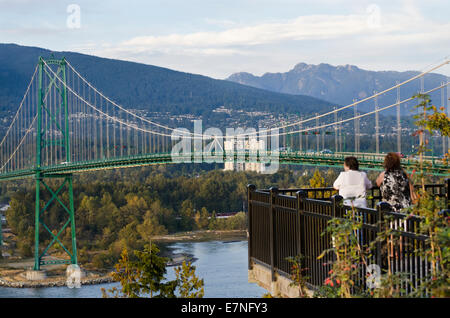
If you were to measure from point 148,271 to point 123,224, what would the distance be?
51035mm

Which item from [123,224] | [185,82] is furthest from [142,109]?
[123,224]

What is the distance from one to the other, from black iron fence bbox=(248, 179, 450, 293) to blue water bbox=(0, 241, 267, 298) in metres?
19.6

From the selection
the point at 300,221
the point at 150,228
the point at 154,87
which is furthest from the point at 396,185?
the point at 154,87

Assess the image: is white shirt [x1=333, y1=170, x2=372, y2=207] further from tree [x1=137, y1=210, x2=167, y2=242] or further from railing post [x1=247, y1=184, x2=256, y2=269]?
tree [x1=137, y1=210, x2=167, y2=242]

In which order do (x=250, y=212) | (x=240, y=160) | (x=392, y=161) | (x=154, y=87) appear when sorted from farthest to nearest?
(x=154, y=87)
(x=240, y=160)
(x=250, y=212)
(x=392, y=161)

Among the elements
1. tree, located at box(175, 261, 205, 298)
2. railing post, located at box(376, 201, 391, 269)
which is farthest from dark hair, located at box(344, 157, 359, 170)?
tree, located at box(175, 261, 205, 298)

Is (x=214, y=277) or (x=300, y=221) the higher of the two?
(x=300, y=221)

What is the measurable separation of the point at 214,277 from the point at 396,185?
32977 millimetres

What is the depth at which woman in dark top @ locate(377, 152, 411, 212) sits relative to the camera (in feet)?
20.3

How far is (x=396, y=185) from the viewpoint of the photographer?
244 inches

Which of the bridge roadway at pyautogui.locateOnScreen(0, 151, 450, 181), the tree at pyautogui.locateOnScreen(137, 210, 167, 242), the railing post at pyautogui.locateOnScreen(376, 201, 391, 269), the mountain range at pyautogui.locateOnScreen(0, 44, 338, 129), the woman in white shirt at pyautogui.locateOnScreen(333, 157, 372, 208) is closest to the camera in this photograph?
the railing post at pyautogui.locateOnScreen(376, 201, 391, 269)

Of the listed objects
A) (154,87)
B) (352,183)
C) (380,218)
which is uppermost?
(154,87)

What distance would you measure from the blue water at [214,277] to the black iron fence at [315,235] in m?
19.6

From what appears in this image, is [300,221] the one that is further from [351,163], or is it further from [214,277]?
[214,277]
